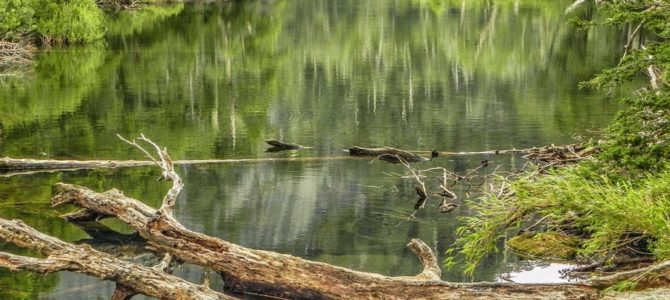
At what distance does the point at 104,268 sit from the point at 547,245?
8692 mm

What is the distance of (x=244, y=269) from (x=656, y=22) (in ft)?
25.7

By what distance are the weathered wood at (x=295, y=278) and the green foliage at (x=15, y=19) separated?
41526mm

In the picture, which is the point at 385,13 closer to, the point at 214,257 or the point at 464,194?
the point at 464,194

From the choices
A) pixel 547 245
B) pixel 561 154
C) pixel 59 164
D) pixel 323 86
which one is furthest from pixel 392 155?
pixel 323 86

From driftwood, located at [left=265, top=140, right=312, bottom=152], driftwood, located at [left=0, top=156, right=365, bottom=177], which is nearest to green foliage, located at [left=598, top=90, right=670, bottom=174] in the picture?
driftwood, located at [left=0, top=156, right=365, bottom=177]

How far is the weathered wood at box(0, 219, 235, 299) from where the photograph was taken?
15695 mm

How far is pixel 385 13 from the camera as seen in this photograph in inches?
4737

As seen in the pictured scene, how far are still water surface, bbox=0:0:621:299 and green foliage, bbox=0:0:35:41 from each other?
207 cm

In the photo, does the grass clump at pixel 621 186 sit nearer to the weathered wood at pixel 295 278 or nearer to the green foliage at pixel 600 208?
the green foliage at pixel 600 208

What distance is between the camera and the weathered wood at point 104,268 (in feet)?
51.5

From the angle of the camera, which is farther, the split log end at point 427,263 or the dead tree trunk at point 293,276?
the split log end at point 427,263

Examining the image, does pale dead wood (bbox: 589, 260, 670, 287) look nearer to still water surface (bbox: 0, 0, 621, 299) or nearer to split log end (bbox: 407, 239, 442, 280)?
split log end (bbox: 407, 239, 442, 280)

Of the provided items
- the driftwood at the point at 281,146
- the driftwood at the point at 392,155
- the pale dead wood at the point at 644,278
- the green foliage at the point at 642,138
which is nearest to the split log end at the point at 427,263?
the pale dead wood at the point at 644,278

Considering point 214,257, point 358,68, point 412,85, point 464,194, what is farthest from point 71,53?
point 214,257
